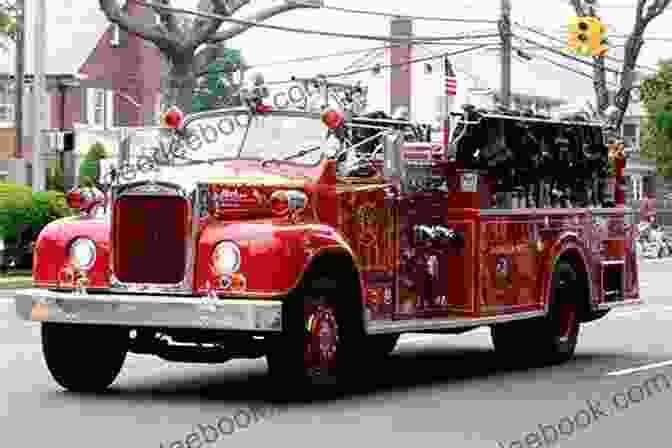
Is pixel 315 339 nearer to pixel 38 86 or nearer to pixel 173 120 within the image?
pixel 173 120

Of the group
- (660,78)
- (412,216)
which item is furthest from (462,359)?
(660,78)

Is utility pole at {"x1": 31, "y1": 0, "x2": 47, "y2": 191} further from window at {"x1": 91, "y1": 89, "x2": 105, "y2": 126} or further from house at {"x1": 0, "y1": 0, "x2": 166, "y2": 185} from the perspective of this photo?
window at {"x1": 91, "y1": 89, "x2": 105, "y2": 126}

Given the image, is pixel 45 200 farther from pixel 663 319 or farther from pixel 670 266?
pixel 670 266

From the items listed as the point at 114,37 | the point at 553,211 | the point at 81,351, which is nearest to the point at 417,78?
the point at 114,37

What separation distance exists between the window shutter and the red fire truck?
51.3 m

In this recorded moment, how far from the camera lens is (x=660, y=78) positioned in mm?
69562

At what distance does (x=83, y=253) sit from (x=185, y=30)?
3004 cm

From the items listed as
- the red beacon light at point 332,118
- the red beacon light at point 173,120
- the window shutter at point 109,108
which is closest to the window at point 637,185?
the window shutter at point 109,108

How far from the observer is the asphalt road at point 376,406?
34.1 ft

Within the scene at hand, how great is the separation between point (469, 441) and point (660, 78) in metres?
61.0

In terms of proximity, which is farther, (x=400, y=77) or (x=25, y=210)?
(x=400, y=77)

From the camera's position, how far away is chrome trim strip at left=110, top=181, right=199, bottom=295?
1177cm

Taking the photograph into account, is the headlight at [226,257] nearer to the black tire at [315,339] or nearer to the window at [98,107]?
the black tire at [315,339]

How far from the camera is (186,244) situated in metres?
11.8
